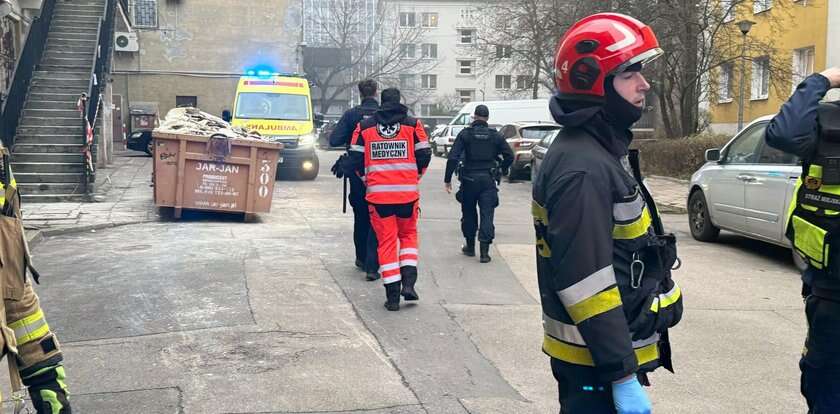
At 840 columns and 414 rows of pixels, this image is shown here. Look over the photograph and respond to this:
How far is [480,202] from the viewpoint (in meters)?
9.41

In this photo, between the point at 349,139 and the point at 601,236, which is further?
the point at 349,139

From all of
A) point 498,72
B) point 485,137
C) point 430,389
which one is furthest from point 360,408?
point 498,72

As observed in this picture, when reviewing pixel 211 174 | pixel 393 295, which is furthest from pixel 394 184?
pixel 211 174

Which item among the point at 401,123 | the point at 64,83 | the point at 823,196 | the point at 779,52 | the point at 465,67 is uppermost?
the point at 465,67

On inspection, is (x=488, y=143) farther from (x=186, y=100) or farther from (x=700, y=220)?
(x=186, y=100)

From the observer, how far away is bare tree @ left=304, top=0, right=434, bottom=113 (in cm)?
6284

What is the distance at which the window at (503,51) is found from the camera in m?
35.8

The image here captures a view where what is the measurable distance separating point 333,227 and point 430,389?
6.99m

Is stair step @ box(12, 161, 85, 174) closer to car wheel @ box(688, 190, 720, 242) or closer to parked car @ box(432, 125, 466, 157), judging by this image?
car wheel @ box(688, 190, 720, 242)

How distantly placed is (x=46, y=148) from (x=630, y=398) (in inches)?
589

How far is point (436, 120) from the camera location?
6419 cm

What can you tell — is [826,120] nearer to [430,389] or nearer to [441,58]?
[430,389]

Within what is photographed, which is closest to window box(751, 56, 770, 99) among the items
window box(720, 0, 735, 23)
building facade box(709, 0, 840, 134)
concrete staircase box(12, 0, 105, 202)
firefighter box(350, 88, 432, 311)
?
building facade box(709, 0, 840, 134)

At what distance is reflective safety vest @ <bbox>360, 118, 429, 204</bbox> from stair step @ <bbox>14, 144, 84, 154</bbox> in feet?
32.9
